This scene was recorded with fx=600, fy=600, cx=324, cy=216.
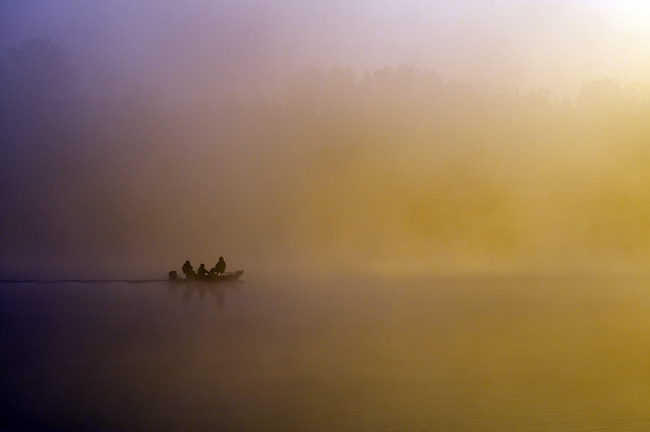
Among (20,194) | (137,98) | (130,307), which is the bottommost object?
(130,307)

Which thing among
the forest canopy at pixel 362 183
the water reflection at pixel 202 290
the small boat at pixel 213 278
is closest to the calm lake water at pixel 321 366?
the water reflection at pixel 202 290

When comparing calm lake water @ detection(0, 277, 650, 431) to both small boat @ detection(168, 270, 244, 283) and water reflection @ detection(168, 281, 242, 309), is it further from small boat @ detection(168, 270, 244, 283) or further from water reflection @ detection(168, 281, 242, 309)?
small boat @ detection(168, 270, 244, 283)

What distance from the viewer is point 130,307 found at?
326 inches

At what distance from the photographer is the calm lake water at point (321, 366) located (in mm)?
3570

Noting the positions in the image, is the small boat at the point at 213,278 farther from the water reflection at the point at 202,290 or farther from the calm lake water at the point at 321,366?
the calm lake water at the point at 321,366

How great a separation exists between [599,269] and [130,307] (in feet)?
56.2

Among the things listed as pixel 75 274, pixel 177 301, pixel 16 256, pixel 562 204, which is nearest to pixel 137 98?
pixel 16 256

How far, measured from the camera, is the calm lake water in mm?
3570

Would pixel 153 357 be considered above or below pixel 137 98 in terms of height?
below

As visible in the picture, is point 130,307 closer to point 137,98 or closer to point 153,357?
point 153,357

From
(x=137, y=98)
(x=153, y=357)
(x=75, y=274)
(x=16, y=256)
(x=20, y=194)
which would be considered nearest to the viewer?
(x=153, y=357)

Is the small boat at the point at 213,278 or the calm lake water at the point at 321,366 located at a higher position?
the small boat at the point at 213,278

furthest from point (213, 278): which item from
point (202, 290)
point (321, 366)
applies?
point (321, 366)

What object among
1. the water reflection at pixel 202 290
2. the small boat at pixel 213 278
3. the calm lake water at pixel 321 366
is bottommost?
the calm lake water at pixel 321 366
